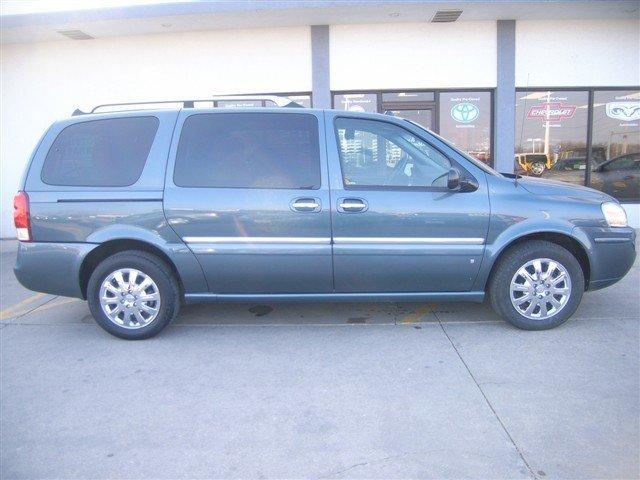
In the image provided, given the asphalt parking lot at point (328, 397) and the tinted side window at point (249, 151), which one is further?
the tinted side window at point (249, 151)

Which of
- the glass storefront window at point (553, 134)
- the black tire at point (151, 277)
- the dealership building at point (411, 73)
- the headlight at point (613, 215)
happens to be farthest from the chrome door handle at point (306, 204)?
the glass storefront window at point (553, 134)

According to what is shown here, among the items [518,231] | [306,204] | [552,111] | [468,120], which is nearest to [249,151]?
[306,204]

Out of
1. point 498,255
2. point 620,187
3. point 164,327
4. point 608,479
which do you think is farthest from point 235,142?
point 620,187

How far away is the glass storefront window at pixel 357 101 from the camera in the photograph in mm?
9859

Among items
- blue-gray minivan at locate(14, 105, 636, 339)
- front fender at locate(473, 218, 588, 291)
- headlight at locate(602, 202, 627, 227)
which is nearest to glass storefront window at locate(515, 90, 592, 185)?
headlight at locate(602, 202, 627, 227)

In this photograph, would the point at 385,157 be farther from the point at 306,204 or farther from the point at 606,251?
the point at 606,251

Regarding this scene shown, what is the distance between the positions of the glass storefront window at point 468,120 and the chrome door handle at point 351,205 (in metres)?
6.23

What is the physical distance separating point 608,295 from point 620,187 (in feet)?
18.9

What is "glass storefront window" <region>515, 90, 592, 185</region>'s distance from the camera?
9961 millimetres

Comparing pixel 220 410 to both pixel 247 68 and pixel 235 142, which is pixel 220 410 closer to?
pixel 235 142

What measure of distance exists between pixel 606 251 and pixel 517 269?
795 millimetres

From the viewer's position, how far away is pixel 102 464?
2.81 m

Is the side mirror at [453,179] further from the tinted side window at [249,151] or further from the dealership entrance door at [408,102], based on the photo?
the dealership entrance door at [408,102]

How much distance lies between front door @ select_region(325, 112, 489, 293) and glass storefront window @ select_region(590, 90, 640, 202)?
7.20 meters
